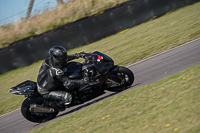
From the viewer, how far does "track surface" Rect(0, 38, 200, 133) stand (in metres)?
6.81

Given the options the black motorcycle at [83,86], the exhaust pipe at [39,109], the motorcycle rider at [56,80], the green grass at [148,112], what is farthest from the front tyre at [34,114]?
the green grass at [148,112]

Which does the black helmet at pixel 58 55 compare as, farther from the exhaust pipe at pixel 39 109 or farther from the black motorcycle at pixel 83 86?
the exhaust pipe at pixel 39 109

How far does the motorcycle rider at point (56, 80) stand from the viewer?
5.94 m

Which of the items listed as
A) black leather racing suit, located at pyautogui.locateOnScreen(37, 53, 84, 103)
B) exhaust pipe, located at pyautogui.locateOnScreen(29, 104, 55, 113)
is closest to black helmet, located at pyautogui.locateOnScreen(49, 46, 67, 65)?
black leather racing suit, located at pyautogui.locateOnScreen(37, 53, 84, 103)

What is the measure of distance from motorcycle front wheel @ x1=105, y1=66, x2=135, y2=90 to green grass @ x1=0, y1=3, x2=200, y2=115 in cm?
314

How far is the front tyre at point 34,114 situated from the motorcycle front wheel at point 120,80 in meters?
1.54

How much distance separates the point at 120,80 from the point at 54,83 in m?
1.65

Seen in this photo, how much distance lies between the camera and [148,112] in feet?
15.1

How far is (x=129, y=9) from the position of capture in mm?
14523

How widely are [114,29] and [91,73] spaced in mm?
8988

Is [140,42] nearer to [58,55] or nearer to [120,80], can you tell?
[120,80]

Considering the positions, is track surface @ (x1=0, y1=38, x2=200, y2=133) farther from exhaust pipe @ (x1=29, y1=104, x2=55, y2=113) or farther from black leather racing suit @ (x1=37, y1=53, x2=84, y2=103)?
black leather racing suit @ (x1=37, y1=53, x2=84, y2=103)

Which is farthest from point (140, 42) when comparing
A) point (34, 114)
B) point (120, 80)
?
point (34, 114)

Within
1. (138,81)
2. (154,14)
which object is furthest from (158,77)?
(154,14)
